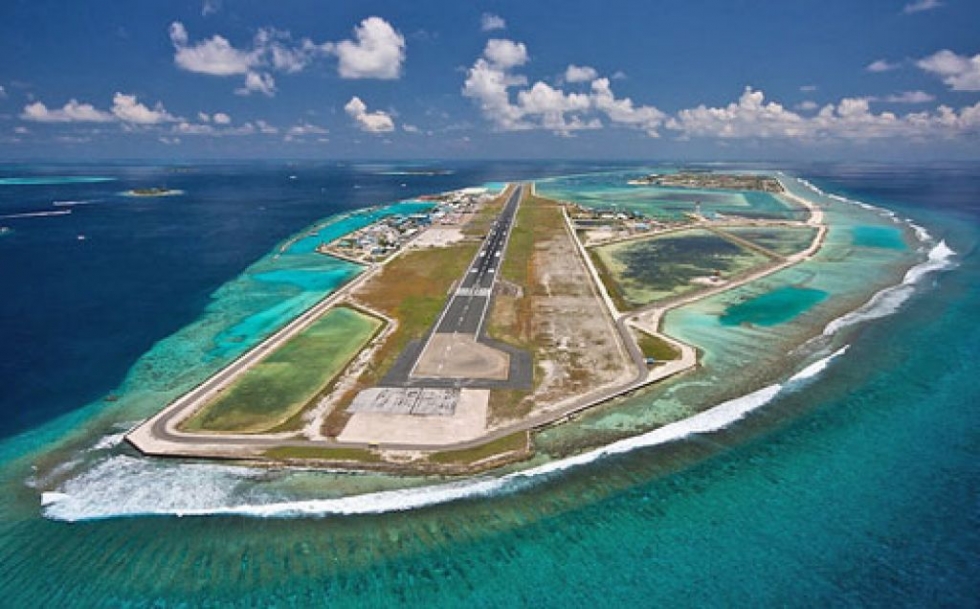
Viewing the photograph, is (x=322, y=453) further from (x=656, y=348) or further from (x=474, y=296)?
(x=474, y=296)

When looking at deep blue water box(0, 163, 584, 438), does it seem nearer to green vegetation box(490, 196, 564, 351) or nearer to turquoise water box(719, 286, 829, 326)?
green vegetation box(490, 196, 564, 351)

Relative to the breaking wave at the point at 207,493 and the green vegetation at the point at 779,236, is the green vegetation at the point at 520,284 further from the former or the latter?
the green vegetation at the point at 779,236

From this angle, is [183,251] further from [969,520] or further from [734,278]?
[969,520]

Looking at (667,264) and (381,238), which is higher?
(381,238)

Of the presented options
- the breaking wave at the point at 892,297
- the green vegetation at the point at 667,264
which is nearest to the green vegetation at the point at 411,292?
the green vegetation at the point at 667,264

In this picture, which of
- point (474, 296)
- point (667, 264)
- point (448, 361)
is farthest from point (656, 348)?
point (667, 264)
